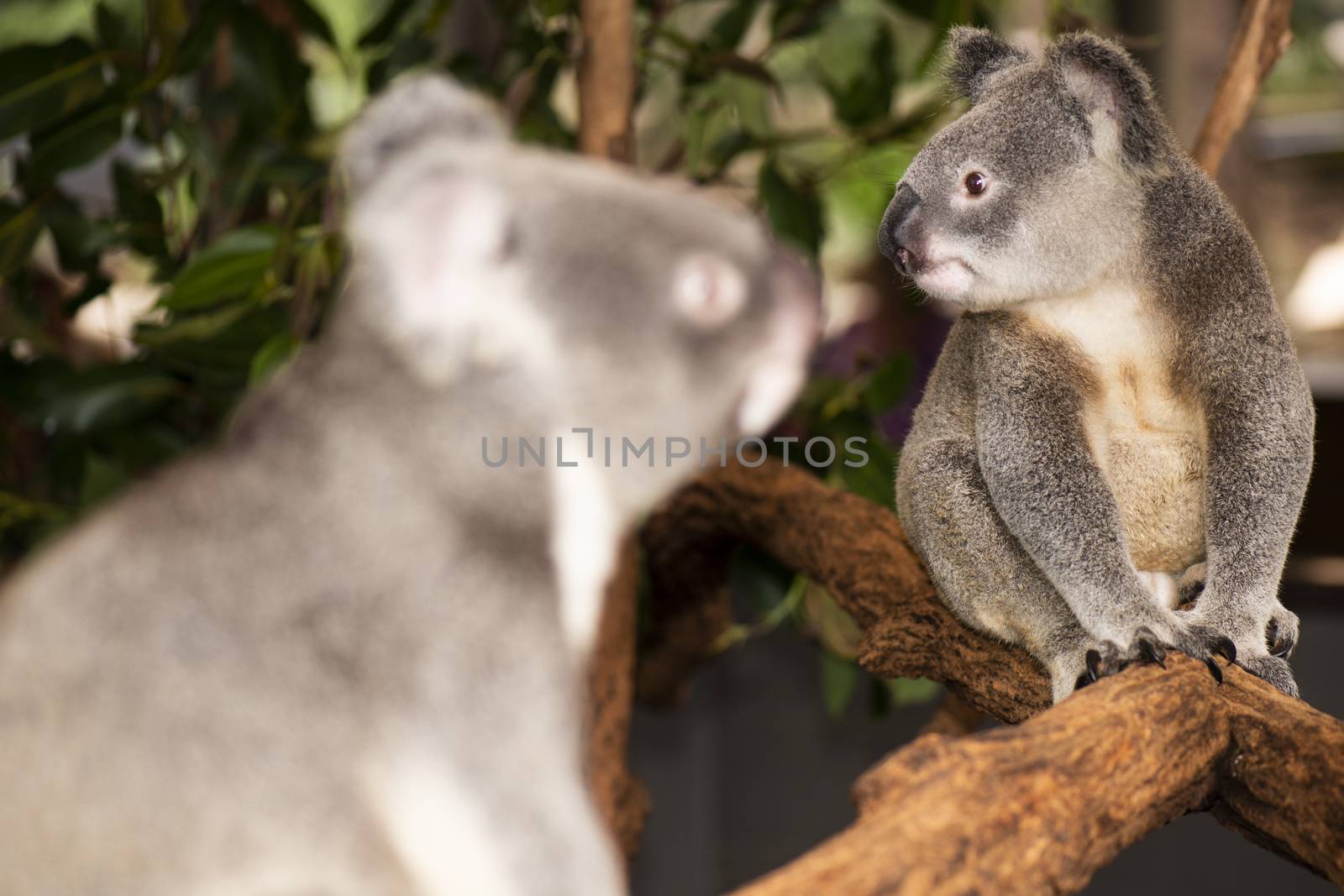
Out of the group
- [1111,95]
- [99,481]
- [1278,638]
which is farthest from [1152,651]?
[99,481]

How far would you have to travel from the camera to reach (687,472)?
124cm

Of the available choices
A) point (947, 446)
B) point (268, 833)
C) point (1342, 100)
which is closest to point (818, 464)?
point (947, 446)

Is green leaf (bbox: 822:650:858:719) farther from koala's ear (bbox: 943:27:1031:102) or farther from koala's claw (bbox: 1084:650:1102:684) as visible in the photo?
koala's ear (bbox: 943:27:1031:102)

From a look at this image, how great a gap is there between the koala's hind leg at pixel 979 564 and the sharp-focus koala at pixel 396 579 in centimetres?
79

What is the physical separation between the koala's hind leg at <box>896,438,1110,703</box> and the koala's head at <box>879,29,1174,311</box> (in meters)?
0.29

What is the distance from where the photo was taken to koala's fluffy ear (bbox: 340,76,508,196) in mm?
1187

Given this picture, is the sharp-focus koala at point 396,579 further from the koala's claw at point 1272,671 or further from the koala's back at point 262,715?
the koala's claw at point 1272,671

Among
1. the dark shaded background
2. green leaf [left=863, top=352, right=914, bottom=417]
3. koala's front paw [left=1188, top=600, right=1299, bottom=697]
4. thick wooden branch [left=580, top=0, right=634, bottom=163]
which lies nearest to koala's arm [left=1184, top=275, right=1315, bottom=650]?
koala's front paw [left=1188, top=600, right=1299, bottom=697]

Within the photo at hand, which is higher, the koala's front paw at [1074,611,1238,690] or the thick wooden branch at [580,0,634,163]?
the thick wooden branch at [580,0,634,163]

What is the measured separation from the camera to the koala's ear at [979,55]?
1.91 meters

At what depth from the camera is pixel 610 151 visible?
Result: 2.44 metres

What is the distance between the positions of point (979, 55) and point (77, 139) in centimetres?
189

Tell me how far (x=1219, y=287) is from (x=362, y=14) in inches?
228

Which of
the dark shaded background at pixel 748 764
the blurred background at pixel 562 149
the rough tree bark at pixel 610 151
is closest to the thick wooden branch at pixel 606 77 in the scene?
the rough tree bark at pixel 610 151
